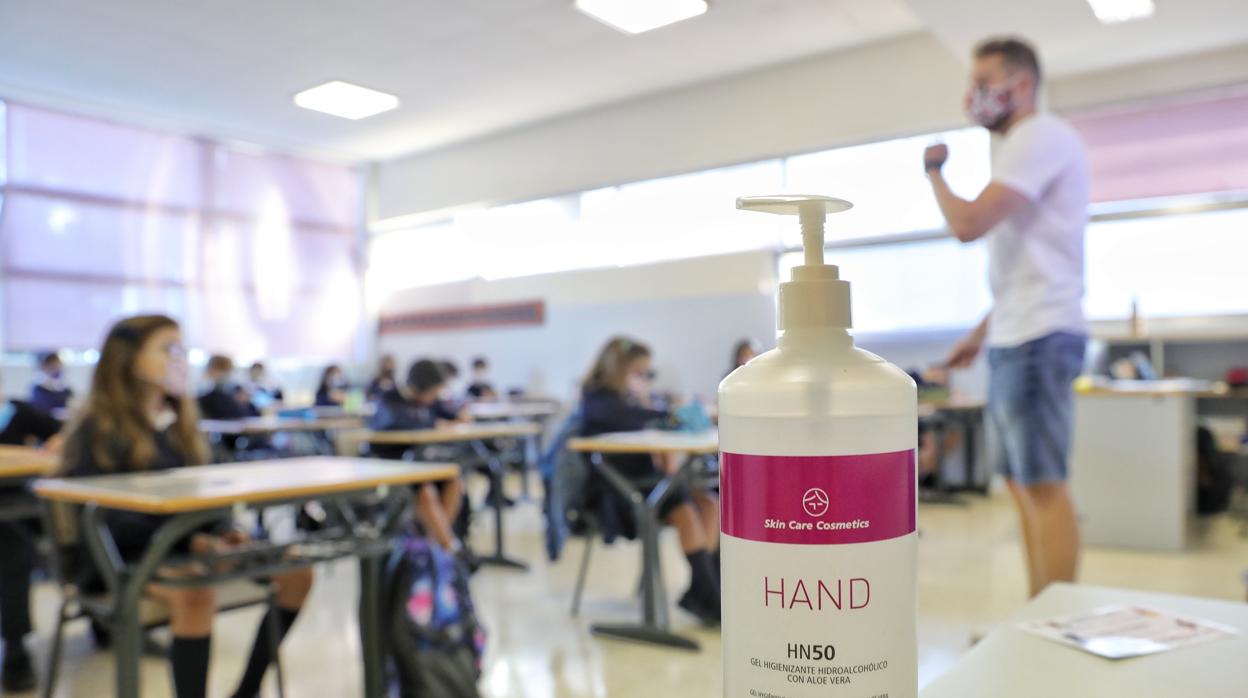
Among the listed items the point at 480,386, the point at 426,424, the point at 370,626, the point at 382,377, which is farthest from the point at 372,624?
the point at 382,377

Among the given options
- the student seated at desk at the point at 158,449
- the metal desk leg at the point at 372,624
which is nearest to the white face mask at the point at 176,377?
the student seated at desk at the point at 158,449

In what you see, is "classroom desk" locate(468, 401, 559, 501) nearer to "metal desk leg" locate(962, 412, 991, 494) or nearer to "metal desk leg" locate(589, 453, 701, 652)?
"metal desk leg" locate(589, 453, 701, 652)

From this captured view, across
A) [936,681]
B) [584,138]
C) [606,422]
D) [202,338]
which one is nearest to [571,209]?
[584,138]

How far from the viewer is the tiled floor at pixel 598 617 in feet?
8.67

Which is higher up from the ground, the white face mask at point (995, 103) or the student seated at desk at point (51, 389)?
the white face mask at point (995, 103)

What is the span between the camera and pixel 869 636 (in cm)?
40

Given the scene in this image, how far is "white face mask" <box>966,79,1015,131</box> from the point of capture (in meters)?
1.55

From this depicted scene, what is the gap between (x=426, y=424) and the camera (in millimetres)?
4199

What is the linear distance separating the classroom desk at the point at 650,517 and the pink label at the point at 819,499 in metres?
2.45

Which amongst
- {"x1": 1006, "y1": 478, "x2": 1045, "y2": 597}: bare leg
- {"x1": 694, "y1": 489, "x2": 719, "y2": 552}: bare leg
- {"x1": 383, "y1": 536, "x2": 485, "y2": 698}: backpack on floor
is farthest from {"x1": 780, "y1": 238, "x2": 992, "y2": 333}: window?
{"x1": 1006, "y1": 478, "x2": 1045, "y2": 597}: bare leg

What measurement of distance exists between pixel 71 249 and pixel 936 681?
8959 mm

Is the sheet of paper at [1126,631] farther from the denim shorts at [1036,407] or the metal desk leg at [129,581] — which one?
the metal desk leg at [129,581]

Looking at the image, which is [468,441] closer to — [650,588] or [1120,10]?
[650,588]

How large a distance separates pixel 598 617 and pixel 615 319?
5.18m
